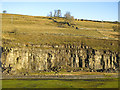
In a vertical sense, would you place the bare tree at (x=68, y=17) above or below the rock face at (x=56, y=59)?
above

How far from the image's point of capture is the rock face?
280 ft

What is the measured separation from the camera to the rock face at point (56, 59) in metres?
85.2

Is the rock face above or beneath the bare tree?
beneath

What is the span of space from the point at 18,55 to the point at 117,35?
61055 millimetres

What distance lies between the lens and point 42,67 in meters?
89.2

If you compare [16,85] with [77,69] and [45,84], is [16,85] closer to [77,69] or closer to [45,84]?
[45,84]

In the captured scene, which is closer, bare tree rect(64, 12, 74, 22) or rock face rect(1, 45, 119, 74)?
rock face rect(1, 45, 119, 74)

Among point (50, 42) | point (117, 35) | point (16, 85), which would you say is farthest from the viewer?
point (117, 35)

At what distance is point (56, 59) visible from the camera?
93.1 metres

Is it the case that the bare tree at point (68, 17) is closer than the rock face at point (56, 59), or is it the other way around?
the rock face at point (56, 59)

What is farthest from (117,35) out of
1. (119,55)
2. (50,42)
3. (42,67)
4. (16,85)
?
(16,85)

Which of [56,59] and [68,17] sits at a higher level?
[68,17]

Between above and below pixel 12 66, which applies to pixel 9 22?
above

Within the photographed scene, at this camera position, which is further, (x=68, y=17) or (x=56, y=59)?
(x=68, y=17)
